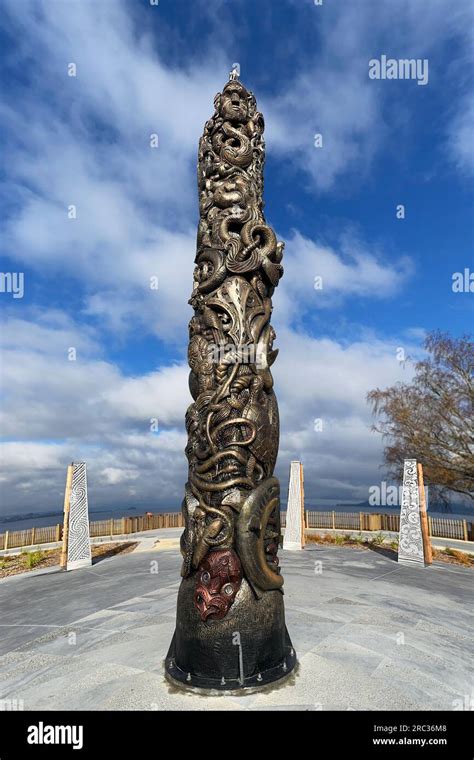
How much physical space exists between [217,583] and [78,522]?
33.6 ft

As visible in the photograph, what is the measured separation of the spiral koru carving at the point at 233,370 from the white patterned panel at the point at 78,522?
31.1 feet

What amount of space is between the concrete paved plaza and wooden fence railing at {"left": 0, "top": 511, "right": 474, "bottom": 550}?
26.4ft

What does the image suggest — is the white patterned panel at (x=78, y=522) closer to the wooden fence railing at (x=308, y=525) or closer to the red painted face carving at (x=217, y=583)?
the wooden fence railing at (x=308, y=525)

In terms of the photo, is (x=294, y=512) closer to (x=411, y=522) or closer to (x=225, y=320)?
(x=411, y=522)

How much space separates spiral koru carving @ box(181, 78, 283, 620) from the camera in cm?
544

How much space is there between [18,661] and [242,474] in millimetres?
4447

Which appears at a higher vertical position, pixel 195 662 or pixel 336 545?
pixel 195 662

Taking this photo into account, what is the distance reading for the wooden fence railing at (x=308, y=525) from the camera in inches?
765

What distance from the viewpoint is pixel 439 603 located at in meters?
8.98

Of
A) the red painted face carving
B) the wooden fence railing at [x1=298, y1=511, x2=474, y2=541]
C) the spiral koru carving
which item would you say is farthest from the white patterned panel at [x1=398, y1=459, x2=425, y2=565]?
the red painted face carving

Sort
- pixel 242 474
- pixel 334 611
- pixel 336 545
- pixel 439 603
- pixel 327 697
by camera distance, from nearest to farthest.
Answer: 1. pixel 327 697
2. pixel 242 474
3. pixel 334 611
4. pixel 439 603
5. pixel 336 545

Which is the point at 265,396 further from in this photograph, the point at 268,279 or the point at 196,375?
the point at 268,279

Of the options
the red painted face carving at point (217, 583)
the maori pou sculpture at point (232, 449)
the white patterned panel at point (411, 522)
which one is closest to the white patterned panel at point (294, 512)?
the white patterned panel at point (411, 522)
